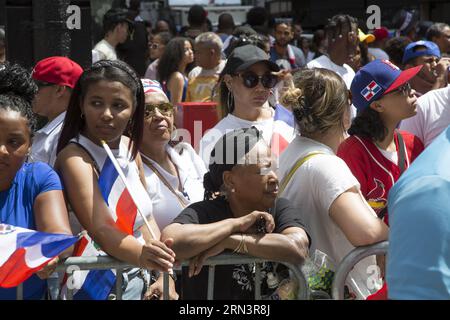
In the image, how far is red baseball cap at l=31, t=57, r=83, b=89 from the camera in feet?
16.9

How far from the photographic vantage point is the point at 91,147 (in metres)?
3.92

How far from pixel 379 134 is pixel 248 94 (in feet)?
3.71

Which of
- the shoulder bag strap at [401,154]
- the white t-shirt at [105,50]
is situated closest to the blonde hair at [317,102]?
the shoulder bag strap at [401,154]

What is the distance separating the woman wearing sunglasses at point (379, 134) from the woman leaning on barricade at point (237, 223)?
31.2 inches

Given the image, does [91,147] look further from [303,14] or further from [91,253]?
[303,14]

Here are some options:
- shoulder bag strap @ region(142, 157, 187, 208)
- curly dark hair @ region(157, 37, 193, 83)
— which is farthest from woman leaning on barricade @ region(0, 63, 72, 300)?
curly dark hair @ region(157, 37, 193, 83)

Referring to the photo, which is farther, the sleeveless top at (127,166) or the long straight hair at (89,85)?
the long straight hair at (89,85)

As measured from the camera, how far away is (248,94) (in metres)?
5.71

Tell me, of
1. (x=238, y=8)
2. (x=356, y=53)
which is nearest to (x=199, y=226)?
(x=356, y=53)

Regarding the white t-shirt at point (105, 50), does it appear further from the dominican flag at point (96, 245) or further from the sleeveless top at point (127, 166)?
the dominican flag at point (96, 245)

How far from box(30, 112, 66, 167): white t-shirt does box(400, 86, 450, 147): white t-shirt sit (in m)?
2.43

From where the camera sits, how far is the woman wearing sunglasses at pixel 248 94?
5688mm

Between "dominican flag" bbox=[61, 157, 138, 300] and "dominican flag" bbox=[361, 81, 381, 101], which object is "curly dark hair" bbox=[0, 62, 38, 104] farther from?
"dominican flag" bbox=[361, 81, 381, 101]

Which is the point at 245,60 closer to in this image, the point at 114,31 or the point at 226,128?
the point at 226,128
